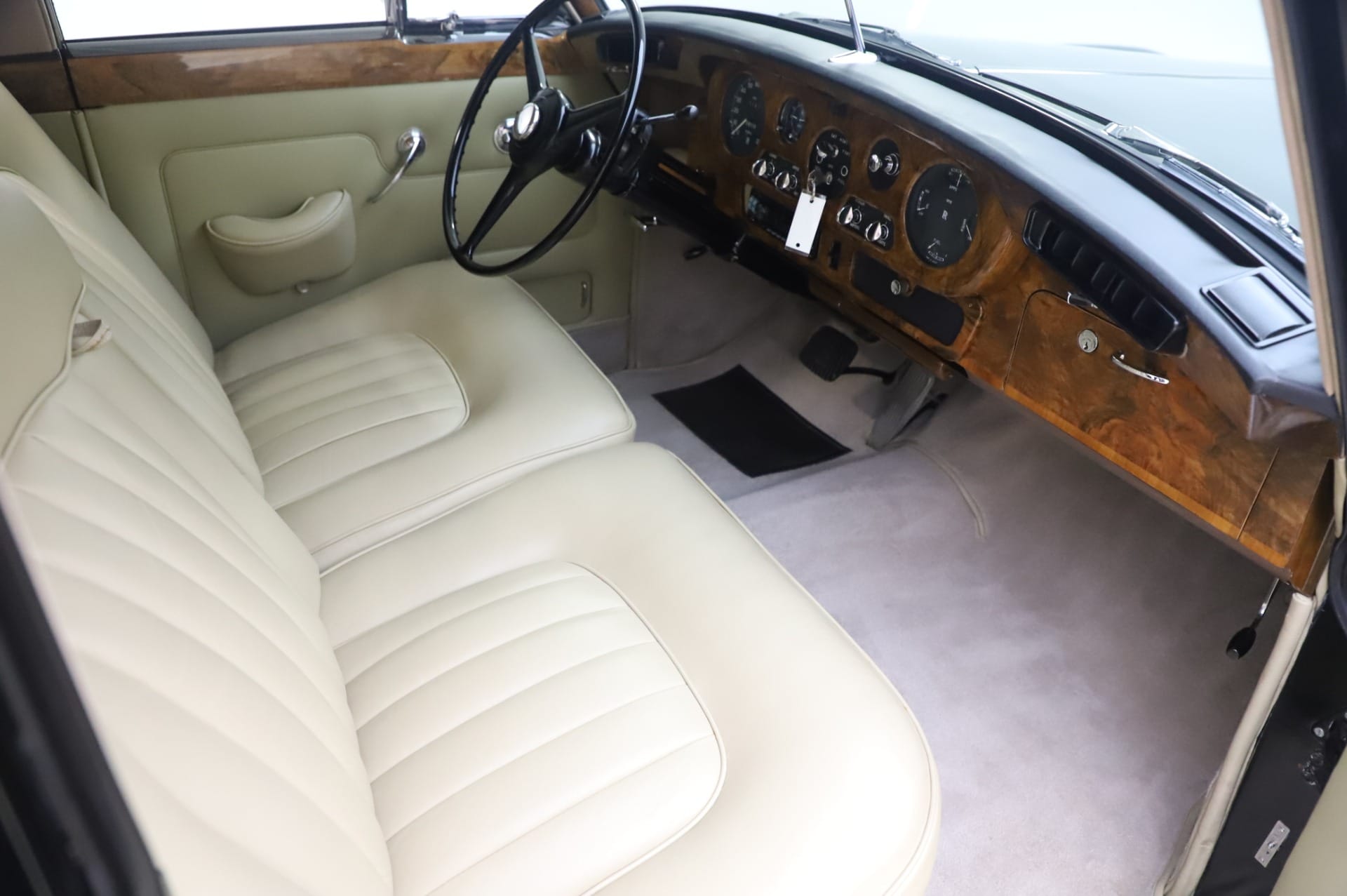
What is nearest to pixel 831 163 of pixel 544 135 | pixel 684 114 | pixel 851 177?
pixel 851 177

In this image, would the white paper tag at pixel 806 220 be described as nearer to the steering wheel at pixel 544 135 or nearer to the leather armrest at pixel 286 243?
the steering wheel at pixel 544 135

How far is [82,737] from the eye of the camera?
0.39 m

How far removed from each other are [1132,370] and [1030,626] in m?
0.64

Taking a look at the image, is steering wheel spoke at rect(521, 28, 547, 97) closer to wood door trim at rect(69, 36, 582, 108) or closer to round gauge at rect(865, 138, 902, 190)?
wood door trim at rect(69, 36, 582, 108)

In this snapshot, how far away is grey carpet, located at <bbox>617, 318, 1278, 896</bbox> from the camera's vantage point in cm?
137

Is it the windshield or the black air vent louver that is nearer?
the black air vent louver

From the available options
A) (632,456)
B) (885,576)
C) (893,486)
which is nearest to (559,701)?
(632,456)

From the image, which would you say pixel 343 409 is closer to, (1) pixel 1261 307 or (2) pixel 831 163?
(2) pixel 831 163

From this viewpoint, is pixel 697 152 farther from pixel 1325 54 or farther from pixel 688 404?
pixel 1325 54

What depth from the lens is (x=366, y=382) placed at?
1594 mm

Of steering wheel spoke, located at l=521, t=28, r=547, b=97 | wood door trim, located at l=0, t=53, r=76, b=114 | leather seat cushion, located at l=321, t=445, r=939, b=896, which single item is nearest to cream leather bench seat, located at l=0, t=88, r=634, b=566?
leather seat cushion, located at l=321, t=445, r=939, b=896

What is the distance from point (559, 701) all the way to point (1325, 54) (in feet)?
2.76

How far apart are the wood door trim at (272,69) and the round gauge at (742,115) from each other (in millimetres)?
455

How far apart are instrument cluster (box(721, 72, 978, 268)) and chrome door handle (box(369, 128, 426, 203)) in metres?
0.60
